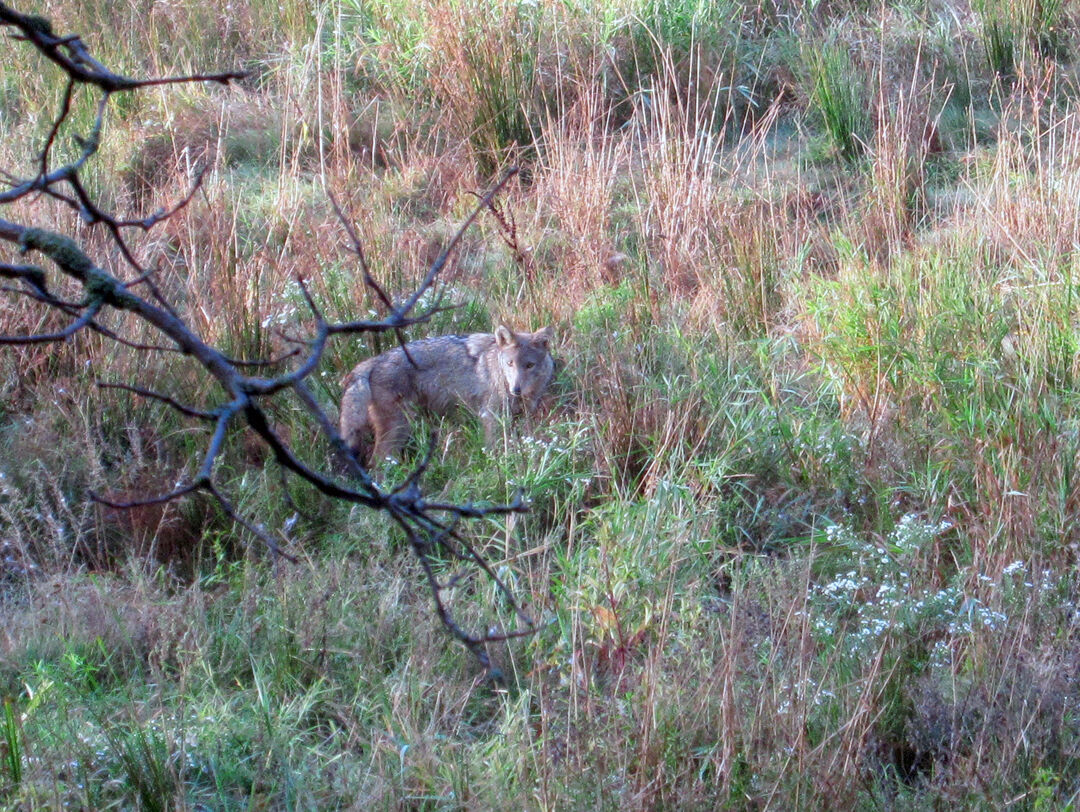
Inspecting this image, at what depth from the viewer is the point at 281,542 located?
453cm

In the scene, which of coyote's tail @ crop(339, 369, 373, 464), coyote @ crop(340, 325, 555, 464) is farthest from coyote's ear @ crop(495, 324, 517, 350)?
coyote's tail @ crop(339, 369, 373, 464)

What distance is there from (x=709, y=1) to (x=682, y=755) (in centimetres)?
826

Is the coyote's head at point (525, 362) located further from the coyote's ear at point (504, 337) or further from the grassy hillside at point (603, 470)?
the grassy hillside at point (603, 470)

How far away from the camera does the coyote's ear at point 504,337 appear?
5750 mm

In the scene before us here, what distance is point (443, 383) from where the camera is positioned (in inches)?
235

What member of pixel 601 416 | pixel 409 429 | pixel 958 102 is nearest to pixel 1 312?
pixel 409 429

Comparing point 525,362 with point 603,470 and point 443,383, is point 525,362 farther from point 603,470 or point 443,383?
point 603,470

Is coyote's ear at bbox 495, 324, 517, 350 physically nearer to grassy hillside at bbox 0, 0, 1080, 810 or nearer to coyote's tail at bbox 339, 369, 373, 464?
grassy hillside at bbox 0, 0, 1080, 810

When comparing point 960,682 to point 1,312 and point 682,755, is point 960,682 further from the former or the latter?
point 1,312

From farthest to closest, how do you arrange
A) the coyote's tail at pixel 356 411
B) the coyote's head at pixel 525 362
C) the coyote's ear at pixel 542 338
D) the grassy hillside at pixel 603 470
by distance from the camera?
the coyote's ear at pixel 542 338
the coyote's head at pixel 525 362
the coyote's tail at pixel 356 411
the grassy hillside at pixel 603 470

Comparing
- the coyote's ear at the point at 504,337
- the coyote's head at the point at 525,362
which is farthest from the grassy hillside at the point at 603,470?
the coyote's ear at the point at 504,337

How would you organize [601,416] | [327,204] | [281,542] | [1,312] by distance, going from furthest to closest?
1. [327,204]
2. [1,312]
3. [601,416]
4. [281,542]

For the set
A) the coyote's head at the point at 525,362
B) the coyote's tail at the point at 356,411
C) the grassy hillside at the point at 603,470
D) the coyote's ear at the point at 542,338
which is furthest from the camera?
the coyote's ear at the point at 542,338

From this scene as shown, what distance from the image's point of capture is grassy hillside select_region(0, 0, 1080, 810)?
9.96ft
